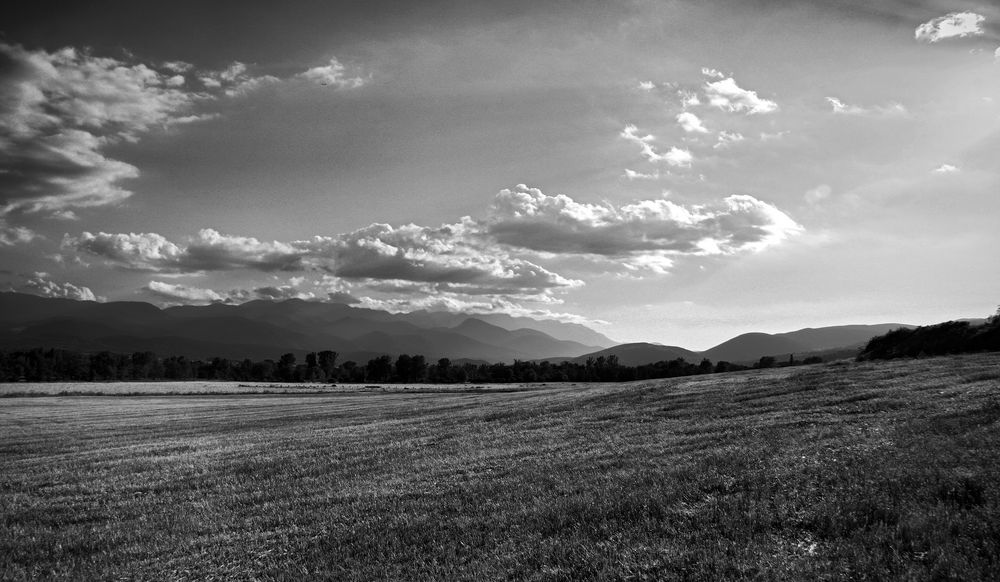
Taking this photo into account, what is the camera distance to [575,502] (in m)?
13.5

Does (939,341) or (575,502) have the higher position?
(939,341)

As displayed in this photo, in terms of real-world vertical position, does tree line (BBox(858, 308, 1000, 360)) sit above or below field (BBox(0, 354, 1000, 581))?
above

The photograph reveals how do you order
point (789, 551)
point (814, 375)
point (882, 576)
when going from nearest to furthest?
point (882, 576) < point (789, 551) < point (814, 375)

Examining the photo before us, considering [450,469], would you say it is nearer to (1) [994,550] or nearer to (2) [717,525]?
(2) [717,525]

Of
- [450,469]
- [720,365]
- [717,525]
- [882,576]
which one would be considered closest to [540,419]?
[450,469]

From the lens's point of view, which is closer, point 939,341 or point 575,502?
point 575,502

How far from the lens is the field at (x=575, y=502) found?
9445 mm

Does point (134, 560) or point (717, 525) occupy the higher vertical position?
point (717, 525)

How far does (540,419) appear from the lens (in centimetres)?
3425

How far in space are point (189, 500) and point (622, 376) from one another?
528 feet

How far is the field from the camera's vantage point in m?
9.45

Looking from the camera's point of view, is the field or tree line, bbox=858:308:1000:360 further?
tree line, bbox=858:308:1000:360

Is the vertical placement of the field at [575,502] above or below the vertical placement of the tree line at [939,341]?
below

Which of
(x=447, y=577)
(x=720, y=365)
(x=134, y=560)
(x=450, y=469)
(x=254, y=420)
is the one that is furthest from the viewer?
(x=720, y=365)
